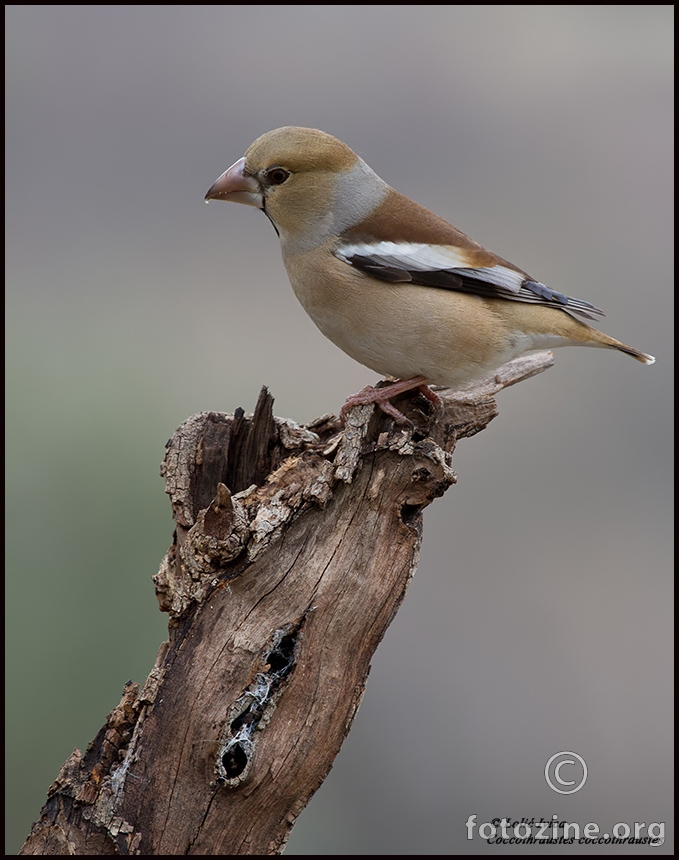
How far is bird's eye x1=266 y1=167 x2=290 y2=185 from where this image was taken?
13.1ft

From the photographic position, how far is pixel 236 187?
4008 millimetres

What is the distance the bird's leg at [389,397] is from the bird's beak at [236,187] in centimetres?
102

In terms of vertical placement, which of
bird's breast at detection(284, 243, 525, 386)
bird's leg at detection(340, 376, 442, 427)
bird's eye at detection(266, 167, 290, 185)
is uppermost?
bird's eye at detection(266, 167, 290, 185)

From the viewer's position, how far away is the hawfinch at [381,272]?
393 centimetres

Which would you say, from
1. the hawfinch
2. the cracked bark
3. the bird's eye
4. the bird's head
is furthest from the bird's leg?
the bird's eye

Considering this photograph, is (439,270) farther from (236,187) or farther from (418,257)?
(236,187)

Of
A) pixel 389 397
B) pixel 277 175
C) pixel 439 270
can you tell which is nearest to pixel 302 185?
pixel 277 175

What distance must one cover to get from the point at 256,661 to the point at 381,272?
1.75m

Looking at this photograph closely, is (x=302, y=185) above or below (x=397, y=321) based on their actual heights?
above

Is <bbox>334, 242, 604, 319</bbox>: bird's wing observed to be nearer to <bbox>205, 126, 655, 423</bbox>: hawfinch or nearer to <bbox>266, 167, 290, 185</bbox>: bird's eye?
<bbox>205, 126, 655, 423</bbox>: hawfinch

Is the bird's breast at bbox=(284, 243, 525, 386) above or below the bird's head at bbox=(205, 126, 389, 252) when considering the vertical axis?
below

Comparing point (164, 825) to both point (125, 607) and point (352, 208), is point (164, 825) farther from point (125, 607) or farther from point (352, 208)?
point (352, 208)

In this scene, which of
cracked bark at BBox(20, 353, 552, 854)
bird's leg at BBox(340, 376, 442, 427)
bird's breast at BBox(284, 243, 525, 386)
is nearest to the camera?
cracked bark at BBox(20, 353, 552, 854)

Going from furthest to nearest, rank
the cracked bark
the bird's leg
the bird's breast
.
Answer: the bird's breast → the bird's leg → the cracked bark
